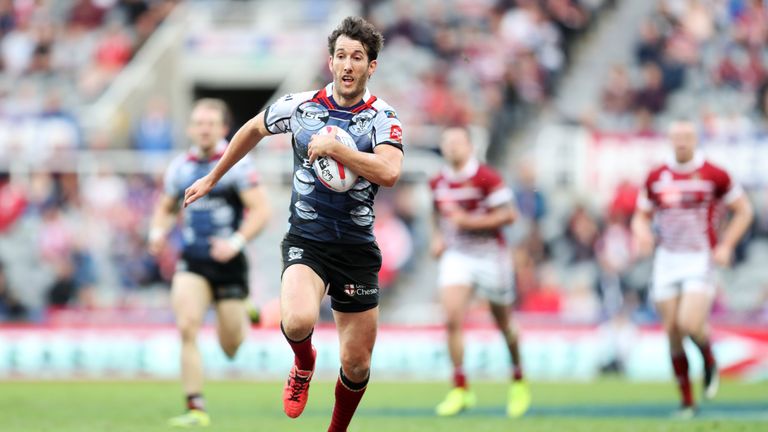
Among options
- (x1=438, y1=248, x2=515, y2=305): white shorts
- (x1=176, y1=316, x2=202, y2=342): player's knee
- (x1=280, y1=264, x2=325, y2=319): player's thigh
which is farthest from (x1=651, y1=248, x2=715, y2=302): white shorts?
(x1=280, y1=264, x2=325, y2=319): player's thigh

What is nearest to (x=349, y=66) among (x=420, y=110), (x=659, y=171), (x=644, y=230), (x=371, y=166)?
(x=371, y=166)

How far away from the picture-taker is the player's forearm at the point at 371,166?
852 cm

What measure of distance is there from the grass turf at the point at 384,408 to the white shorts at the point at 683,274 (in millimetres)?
1301

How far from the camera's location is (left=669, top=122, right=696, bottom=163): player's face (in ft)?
46.5

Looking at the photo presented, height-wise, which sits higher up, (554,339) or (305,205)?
(305,205)

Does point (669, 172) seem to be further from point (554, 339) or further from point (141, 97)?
point (141, 97)

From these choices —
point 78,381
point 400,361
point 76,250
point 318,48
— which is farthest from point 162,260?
point 318,48

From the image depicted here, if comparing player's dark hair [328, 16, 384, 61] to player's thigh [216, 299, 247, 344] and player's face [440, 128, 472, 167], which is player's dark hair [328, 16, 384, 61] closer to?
player's thigh [216, 299, 247, 344]

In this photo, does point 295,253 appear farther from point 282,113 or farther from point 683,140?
point 683,140

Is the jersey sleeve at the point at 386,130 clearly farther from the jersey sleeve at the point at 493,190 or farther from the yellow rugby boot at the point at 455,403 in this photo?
the jersey sleeve at the point at 493,190

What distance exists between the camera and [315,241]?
30.0 feet


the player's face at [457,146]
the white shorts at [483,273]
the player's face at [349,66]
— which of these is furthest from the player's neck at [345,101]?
the white shorts at [483,273]

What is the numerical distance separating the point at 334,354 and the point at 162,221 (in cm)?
800

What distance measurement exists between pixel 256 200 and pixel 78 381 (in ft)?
26.4
